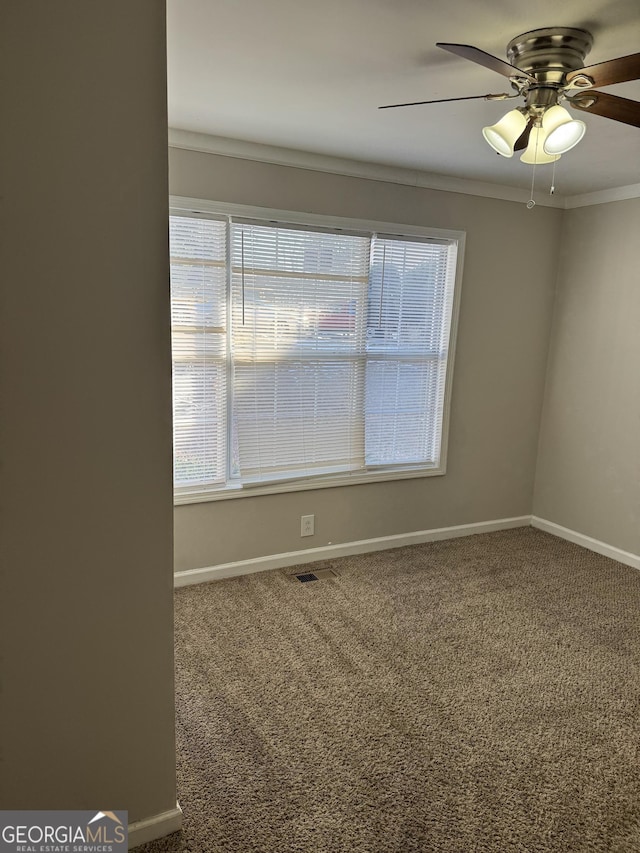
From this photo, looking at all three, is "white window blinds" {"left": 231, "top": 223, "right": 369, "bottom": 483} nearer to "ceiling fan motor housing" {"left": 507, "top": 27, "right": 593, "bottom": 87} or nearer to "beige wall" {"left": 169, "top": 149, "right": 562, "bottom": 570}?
"beige wall" {"left": 169, "top": 149, "right": 562, "bottom": 570}

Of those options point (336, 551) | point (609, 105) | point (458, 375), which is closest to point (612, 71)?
point (609, 105)

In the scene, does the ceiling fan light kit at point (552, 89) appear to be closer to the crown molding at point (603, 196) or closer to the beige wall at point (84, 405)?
the beige wall at point (84, 405)

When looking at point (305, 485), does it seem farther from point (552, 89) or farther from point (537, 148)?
point (552, 89)

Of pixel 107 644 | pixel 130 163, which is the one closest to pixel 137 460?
pixel 107 644

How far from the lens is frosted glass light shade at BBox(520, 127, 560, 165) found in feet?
6.48

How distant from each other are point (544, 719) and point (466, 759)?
A: 0.43m

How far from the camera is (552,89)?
184cm

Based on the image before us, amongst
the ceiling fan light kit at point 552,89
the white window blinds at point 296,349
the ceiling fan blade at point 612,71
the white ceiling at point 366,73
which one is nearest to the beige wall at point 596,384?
the white ceiling at point 366,73

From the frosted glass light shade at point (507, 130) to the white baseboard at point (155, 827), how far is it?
2.36 metres

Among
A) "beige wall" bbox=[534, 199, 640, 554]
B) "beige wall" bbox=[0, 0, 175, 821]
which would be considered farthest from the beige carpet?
"beige wall" bbox=[534, 199, 640, 554]

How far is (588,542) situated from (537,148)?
9.51ft

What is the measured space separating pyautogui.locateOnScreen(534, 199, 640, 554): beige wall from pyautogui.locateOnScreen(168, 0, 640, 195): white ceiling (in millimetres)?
730

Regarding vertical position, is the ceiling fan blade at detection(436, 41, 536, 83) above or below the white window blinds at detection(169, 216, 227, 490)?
above

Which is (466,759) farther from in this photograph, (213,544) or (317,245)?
(317,245)
